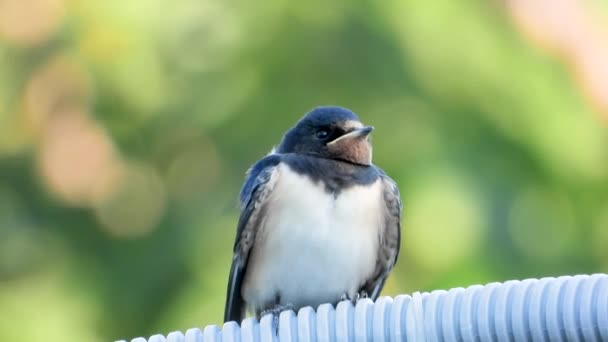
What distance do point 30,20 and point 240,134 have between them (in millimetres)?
638

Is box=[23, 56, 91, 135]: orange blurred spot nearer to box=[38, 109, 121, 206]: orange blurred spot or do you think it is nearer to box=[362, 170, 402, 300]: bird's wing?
box=[38, 109, 121, 206]: orange blurred spot

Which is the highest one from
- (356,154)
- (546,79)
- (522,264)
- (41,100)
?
(41,100)

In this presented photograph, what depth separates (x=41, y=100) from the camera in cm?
335

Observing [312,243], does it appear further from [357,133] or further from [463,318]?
[463,318]

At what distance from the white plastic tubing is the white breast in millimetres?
1028

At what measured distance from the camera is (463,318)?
1.31 meters

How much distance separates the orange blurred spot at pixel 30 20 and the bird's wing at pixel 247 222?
34.1 inches

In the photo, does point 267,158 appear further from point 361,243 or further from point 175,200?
point 175,200

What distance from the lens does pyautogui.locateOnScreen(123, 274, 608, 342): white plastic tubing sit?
4.04ft

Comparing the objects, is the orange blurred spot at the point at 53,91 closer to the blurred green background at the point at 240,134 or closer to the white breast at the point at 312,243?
the blurred green background at the point at 240,134

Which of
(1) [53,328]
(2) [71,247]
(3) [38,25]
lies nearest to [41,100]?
(3) [38,25]

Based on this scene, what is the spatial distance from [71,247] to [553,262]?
1209 mm

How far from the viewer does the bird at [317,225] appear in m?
2.58

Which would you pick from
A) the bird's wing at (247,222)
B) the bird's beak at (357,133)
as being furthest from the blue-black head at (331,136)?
the bird's wing at (247,222)
